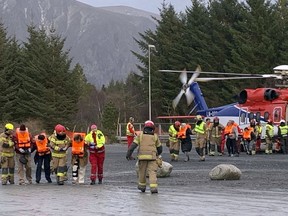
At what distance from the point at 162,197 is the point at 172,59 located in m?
51.2

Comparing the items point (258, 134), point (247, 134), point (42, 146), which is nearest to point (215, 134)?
point (247, 134)

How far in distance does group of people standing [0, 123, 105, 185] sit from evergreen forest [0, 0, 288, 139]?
3809cm

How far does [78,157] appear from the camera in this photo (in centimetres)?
1853

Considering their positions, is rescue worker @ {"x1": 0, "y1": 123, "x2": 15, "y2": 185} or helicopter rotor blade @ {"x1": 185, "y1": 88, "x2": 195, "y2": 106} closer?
rescue worker @ {"x1": 0, "y1": 123, "x2": 15, "y2": 185}

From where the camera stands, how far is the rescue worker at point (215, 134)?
31000 mm

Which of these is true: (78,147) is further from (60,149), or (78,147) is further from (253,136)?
(253,136)

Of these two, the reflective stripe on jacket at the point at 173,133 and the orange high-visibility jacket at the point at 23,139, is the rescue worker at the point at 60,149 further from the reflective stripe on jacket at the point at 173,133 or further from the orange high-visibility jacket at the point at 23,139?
the reflective stripe on jacket at the point at 173,133

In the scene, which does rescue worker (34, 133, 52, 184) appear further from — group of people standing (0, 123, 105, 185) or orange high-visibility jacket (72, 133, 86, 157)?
orange high-visibility jacket (72, 133, 86, 157)

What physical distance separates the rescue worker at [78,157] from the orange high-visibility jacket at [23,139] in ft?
4.55

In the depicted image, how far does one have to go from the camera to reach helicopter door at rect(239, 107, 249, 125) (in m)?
36.0

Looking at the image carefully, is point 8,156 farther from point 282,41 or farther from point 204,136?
point 282,41

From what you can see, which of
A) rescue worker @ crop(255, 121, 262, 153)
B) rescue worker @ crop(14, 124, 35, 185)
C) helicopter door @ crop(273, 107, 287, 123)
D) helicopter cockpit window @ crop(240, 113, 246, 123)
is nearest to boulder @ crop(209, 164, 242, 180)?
rescue worker @ crop(14, 124, 35, 185)

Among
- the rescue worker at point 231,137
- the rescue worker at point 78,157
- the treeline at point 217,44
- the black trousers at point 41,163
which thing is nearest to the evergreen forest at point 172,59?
A: the treeline at point 217,44

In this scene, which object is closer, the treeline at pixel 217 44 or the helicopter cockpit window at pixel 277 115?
the helicopter cockpit window at pixel 277 115
